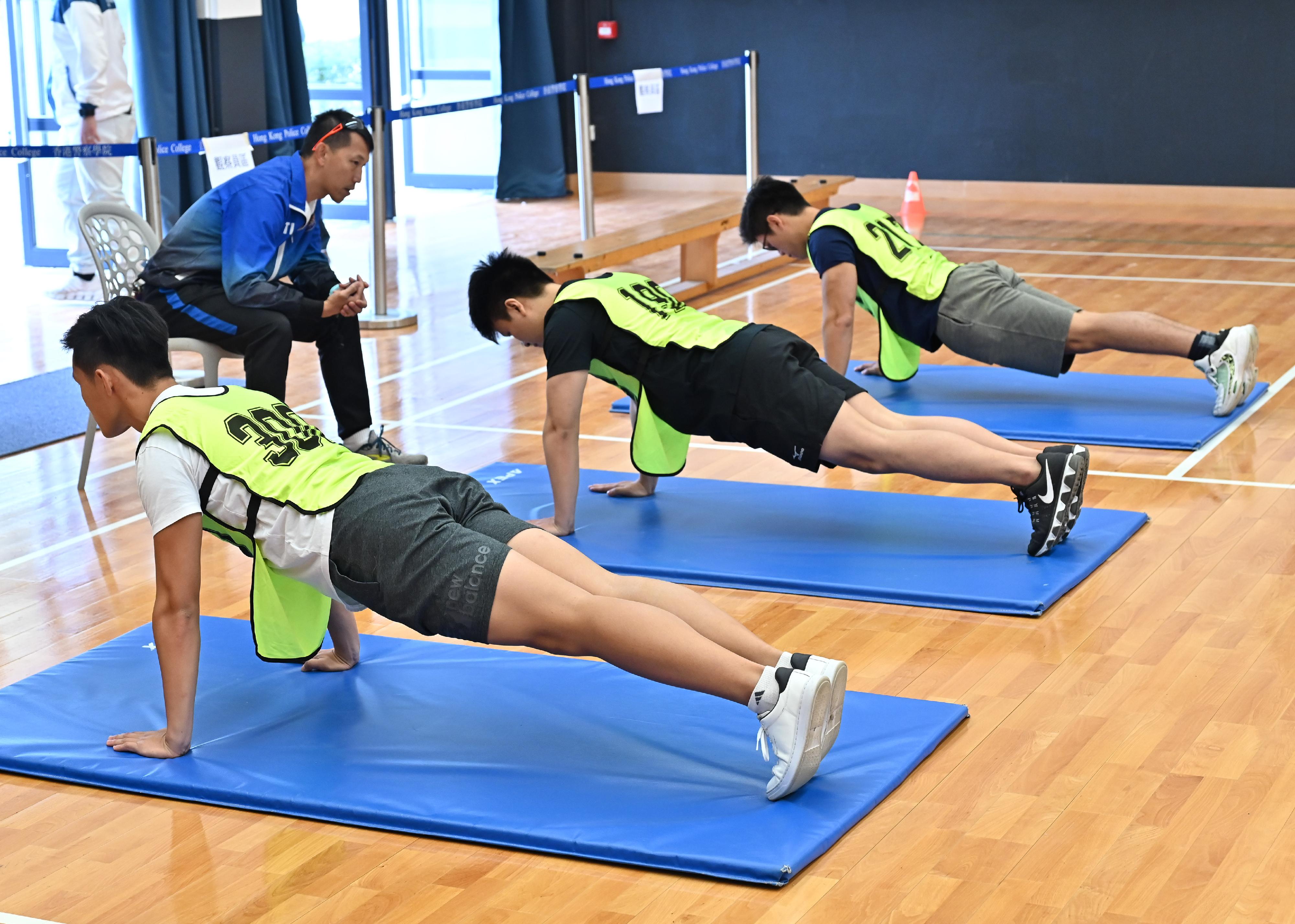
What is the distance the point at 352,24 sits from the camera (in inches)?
388

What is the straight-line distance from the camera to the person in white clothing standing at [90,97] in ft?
23.0

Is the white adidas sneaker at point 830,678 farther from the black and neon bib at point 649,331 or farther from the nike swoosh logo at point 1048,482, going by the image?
the black and neon bib at point 649,331

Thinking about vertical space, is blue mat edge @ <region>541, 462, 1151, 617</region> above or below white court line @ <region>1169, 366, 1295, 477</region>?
below

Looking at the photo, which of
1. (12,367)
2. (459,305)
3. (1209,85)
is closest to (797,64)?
Result: (1209,85)

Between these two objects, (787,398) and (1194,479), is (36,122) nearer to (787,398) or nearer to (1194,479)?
(787,398)

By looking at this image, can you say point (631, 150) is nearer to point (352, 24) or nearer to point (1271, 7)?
point (352, 24)

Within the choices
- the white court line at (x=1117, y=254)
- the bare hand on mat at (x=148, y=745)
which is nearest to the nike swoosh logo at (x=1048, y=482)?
the bare hand on mat at (x=148, y=745)

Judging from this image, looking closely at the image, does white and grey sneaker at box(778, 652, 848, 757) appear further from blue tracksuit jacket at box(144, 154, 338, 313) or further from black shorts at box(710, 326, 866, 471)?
blue tracksuit jacket at box(144, 154, 338, 313)

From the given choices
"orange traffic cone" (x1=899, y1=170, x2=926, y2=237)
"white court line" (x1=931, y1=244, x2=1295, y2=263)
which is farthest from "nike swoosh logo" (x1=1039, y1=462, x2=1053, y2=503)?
"orange traffic cone" (x1=899, y1=170, x2=926, y2=237)

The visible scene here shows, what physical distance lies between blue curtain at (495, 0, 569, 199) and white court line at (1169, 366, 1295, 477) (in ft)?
20.0

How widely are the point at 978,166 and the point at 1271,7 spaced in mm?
1896

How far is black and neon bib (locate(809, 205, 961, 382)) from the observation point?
15.8ft

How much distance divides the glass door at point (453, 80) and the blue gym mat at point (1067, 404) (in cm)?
590

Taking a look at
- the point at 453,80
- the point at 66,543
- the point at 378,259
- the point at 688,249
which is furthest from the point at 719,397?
the point at 453,80
